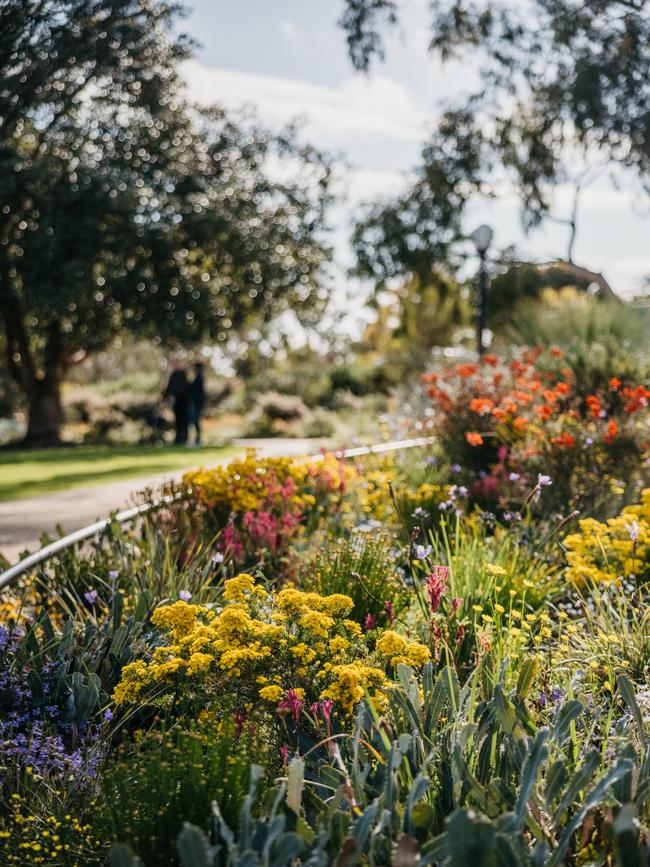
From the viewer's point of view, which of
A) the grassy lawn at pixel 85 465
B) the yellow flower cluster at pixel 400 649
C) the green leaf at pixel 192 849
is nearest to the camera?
the green leaf at pixel 192 849

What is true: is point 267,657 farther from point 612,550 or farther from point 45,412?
point 45,412

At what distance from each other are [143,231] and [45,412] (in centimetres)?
626

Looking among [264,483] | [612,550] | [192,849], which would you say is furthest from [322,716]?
[264,483]

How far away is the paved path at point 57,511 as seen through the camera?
315 inches

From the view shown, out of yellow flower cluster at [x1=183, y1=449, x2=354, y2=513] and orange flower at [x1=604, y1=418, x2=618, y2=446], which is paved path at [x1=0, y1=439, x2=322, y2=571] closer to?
yellow flower cluster at [x1=183, y1=449, x2=354, y2=513]

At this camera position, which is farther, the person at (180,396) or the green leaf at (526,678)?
the person at (180,396)

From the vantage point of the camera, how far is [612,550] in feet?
15.9

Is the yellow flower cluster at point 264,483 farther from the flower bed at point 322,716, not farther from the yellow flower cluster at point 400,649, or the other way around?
the yellow flower cluster at point 400,649

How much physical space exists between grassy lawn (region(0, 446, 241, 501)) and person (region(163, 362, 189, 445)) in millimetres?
1632

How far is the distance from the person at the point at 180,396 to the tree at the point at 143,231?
141cm

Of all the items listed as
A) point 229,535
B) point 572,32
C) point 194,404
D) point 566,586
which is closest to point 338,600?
point 229,535

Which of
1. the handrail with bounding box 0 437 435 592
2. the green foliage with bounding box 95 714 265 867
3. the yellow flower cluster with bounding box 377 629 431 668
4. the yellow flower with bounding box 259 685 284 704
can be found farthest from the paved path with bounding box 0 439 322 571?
the green foliage with bounding box 95 714 265 867

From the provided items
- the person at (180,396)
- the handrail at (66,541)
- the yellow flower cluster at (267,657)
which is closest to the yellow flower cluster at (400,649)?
the yellow flower cluster at (267,657)

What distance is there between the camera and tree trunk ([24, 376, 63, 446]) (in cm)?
2216
